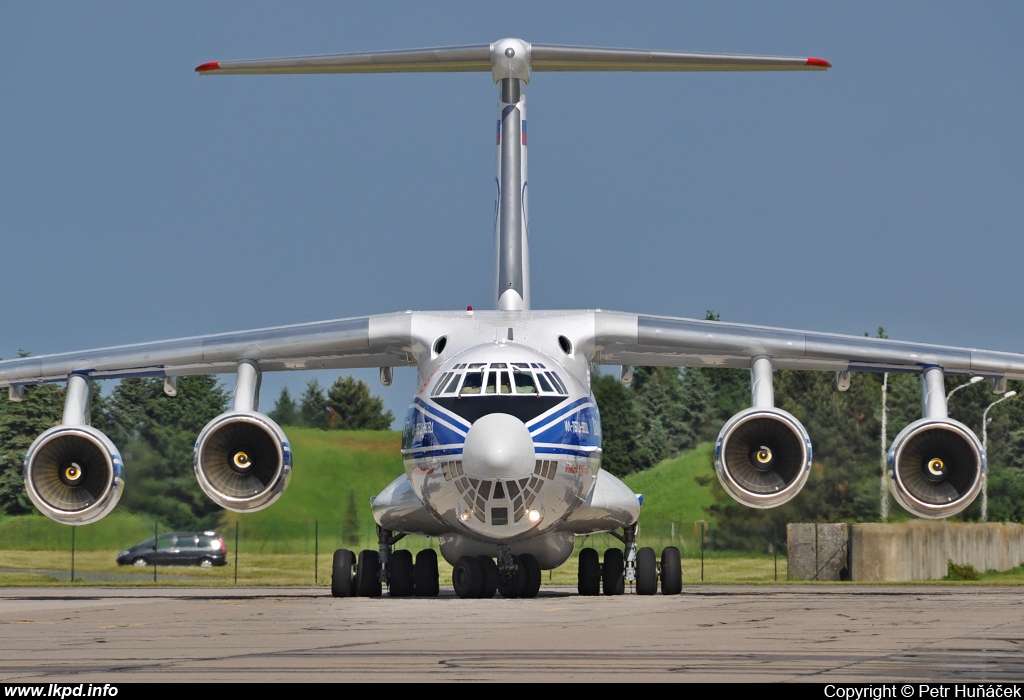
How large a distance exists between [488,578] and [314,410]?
1239cm

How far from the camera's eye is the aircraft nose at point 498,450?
526 inches

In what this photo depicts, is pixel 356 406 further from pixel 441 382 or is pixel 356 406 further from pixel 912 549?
pixel 441 382

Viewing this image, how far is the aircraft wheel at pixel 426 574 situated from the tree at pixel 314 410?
9.34 m

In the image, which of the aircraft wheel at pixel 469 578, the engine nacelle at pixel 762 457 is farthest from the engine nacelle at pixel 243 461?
the engine nacelle at pixel 762 457

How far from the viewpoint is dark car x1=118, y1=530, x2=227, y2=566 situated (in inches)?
1204

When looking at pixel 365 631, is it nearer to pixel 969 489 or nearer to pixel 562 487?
pixel 562 487

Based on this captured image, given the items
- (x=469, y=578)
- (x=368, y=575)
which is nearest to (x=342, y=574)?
(x=368, y=575)

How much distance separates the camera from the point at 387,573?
16.6m

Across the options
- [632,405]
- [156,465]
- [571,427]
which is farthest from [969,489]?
A: [632,405]

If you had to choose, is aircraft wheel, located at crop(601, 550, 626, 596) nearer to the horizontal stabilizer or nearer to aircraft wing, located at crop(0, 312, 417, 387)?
aircraft wing, located at crop(0, 312, 417, 387)

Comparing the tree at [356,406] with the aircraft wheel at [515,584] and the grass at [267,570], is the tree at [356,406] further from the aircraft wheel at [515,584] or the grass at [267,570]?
the aircraft wheel at [515,584]

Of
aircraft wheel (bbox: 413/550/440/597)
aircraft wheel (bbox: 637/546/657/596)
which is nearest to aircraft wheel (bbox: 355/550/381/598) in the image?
aircraft wheel (bbox: 413/550/440/597)

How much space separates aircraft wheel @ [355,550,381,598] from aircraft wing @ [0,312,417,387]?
2330 mm
